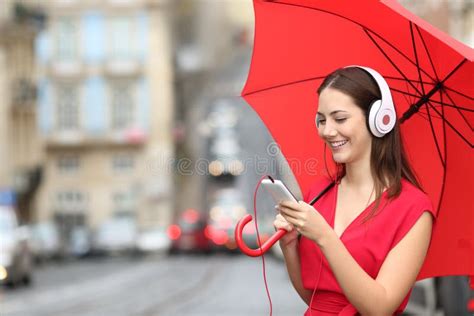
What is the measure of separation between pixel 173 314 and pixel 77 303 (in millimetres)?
3189

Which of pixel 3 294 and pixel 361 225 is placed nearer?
pixel 361 225

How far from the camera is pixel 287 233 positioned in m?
3.33

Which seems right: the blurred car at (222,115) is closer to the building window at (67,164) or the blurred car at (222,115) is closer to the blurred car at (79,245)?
the building window at (67,164)

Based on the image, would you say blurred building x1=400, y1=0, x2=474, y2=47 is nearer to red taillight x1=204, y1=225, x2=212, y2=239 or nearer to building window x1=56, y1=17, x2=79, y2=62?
red taillight x1=204, y1=225, x2=212, y2=239

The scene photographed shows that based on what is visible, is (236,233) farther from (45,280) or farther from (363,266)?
(45,280)

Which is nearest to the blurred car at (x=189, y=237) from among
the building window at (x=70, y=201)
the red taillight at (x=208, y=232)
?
the red taillight at (x=208, y=232)

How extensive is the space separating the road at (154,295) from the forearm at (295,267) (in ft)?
38.2

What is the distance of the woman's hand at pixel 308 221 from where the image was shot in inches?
121

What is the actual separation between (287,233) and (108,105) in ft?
215

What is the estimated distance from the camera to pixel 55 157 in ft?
221

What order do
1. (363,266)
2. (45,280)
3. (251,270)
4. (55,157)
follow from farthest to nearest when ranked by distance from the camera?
(55,157)
(251,270)
(45,280)
(363,266)

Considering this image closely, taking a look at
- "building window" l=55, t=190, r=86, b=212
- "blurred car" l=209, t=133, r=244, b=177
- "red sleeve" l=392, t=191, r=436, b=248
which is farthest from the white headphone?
"blurred car" l=209, t=133, r=244, b=177

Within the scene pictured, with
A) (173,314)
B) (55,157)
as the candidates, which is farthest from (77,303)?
(55,157)

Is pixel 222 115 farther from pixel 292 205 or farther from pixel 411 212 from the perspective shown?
pixel 292 205
